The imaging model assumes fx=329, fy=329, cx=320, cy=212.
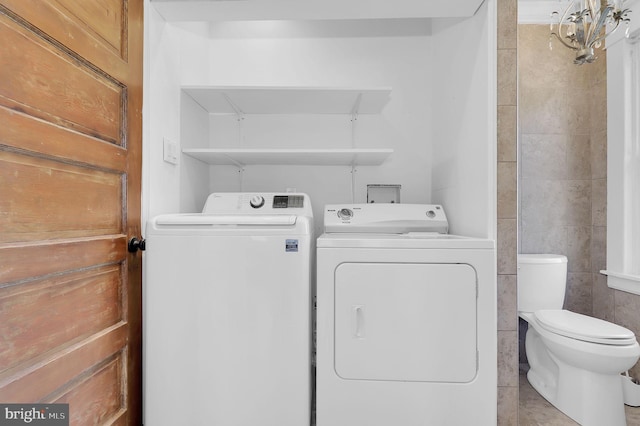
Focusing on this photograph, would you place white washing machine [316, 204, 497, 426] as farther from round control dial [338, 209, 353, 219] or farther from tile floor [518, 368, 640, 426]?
tile floor [518, 368, 640, 426]

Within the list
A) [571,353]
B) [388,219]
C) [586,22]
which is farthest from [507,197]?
[586,22]

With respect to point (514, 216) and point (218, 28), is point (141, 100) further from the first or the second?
point (514, 216)

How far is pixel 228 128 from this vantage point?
2.32 metres

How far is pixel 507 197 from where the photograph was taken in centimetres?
150

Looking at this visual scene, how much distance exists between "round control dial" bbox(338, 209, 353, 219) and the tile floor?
1.48 metres

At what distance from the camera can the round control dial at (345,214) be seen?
1931mm

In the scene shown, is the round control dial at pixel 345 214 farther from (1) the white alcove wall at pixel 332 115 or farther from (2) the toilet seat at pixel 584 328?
(2) the toilet seat at pixel 584 328

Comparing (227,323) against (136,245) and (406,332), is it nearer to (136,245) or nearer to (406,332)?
(136,245)

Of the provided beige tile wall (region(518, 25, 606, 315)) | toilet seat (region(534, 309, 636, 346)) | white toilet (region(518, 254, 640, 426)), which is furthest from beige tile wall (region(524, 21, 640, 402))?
toilet seat (region(534, 309, 636, 346))

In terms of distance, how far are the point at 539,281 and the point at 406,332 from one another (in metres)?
1.37

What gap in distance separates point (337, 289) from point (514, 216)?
876 millimetres

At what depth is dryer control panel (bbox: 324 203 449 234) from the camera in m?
1.90

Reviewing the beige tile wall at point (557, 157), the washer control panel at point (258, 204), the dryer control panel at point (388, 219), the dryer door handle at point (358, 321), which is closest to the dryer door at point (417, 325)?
the dryer door handle at point (358, 321)

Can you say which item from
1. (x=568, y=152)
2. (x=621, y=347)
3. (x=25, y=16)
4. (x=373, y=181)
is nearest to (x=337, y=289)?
(x=373, y=181)
